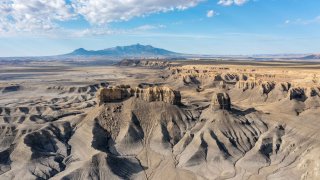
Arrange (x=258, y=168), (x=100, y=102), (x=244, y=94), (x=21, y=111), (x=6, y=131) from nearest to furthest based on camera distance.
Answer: (x=258, y=168)
(x=6, y=131)
(x=100, y=102)
(x=21, y=111)
(x=244, y=94)

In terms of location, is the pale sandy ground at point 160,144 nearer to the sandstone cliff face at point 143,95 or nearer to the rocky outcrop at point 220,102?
the rocky outcrop at point 220,102

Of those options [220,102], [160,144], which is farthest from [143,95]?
[220,102]

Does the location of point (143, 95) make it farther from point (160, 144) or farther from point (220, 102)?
point (220, 102)

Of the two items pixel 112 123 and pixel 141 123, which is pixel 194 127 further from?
pixel 112 123

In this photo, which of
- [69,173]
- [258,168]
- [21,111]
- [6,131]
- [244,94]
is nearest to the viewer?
[69,173]

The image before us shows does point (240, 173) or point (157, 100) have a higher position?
point (157, 100)

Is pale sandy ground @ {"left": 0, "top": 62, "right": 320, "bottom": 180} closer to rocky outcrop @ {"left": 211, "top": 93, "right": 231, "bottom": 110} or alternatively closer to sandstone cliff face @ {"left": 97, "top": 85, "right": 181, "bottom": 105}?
rocky outcrop @ {"left": 211, "top": 93, "right": 231, "bottom": 110}

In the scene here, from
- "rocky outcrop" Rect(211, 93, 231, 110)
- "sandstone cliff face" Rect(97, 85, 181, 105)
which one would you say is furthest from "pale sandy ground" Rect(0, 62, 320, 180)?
"sandstone cliff face" Rect(97, 85, 181, 105)

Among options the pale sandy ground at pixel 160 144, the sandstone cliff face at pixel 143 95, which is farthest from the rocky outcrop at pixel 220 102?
the sandstone cliff face at pixel 143 95

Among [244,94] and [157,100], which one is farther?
[244,94]

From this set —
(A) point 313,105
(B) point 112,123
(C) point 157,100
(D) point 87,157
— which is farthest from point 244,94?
(D) point 87,157

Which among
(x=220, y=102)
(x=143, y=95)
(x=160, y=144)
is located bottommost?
(x=160, y=144)
